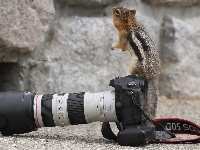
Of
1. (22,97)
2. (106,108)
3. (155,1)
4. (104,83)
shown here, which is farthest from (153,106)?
(155,1)

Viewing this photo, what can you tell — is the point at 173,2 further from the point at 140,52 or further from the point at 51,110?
the point at 51,110

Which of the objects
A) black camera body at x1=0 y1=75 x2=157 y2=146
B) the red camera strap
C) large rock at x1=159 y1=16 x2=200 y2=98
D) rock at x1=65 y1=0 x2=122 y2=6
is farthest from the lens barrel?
large rock at x1=159 y1=16 x2=200 y2=98

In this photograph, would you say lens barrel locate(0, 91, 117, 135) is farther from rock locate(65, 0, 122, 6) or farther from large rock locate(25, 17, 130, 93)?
rock locate(65, 0, 122, 6)

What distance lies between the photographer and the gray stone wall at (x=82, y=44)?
1.77 meters

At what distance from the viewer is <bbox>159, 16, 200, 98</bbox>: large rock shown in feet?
6.77

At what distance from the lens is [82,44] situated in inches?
74.7

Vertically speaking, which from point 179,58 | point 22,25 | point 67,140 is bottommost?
point 67,140

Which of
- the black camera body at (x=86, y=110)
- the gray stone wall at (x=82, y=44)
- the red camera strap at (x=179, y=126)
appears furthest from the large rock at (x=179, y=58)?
the black camera body at (x=86, y=110)

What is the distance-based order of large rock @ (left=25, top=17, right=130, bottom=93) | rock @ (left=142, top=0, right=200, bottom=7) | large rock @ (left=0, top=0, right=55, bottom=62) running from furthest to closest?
rock @ (left=142, top=0, right=200, bottom=7), large rock @ (left=25, top=17, right=130, bottom=93), large rock @ (left=0, top=0, right=55, bottom=62)

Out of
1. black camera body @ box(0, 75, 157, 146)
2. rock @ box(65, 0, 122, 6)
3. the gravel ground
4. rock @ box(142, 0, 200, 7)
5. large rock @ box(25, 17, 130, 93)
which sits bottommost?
the gravel ground

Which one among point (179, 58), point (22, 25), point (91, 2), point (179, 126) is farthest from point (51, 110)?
point (179, 58)

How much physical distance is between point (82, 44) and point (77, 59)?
54 millimetres

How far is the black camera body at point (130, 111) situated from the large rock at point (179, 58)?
761 millimetres

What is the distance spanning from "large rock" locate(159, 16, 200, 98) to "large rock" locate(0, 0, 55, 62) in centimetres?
47
